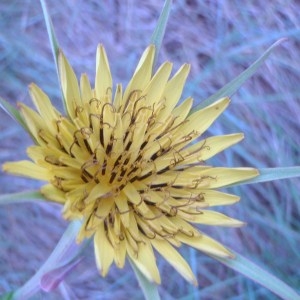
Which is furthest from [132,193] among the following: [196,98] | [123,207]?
[196,98]

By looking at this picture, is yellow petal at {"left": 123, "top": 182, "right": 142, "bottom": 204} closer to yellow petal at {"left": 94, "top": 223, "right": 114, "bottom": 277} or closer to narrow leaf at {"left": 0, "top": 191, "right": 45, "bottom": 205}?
yellow petal at {"left": 94, "top": 223, "right": 114, "bottom": 277}

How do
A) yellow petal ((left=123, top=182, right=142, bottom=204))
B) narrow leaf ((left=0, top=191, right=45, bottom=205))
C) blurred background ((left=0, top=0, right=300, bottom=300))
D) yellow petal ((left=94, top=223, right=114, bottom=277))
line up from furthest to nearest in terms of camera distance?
1. blurred background ((left=0, top=0, right=300, bottom=300))
2. yellow petal ((left=123, top=182, right=142, bottom=204))
3. yellow petal ((left=94, top=223, right=114, bottom=277))
4. narrow leaf ((left=0, top=191, right=45, bottom=205))

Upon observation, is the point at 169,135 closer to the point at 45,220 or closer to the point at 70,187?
the point at 70,187

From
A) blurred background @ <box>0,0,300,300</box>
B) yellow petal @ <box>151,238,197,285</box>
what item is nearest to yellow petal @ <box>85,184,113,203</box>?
yellow petal @ <box>151,238,197,285</box>

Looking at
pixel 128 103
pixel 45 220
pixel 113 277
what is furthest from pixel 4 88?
pixel 128 103

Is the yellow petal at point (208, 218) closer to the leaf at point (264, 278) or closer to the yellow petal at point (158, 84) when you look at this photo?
the leaf at point (264, 278)
